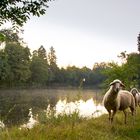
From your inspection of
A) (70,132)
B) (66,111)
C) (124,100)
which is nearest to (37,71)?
(66,111)

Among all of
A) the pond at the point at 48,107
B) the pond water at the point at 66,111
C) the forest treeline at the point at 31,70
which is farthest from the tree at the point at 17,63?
the pond water at the point at 66,111

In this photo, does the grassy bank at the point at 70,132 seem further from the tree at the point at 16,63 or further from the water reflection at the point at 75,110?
the tree at the point at 16,63

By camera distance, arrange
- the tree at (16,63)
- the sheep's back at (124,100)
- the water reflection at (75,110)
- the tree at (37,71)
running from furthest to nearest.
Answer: the tree at (37,71) → the tree at (16,63) → the sheep's back at (124,100) → the water reflection at (75,110)

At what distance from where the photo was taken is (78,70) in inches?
6038

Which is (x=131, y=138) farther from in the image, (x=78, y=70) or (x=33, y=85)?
(x=78, y=70)

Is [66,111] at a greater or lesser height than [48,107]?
greater

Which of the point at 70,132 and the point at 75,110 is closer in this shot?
the point at 75,110

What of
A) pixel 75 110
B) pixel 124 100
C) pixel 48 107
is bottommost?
pixel 48 107

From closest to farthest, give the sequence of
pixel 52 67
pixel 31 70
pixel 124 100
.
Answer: pixel 124 100 < pixel 31 70 < pixel 52 67

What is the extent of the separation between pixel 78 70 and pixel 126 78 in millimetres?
118951

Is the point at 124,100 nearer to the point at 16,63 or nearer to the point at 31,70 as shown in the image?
the point at 16,63

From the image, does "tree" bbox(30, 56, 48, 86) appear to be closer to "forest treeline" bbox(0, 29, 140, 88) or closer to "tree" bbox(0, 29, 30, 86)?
"forest treeline" bbox(0, 29, 140, 88)

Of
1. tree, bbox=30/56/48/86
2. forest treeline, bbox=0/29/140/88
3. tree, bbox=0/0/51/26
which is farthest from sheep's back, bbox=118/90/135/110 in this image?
tree, bbox=30/56/48/86

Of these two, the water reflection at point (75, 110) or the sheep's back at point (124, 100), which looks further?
the sheep's back at point (124, 100)
